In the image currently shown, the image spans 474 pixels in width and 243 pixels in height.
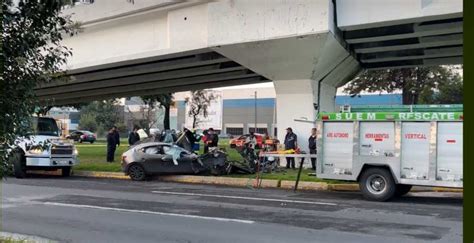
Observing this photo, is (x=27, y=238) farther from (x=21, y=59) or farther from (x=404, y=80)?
(x=404, y=80)

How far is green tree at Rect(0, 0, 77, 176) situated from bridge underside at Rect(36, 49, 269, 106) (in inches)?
591

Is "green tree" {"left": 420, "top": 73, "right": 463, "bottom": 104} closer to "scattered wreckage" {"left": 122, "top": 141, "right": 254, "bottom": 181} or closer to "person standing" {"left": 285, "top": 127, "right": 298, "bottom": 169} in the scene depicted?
"person standing" {"left": 285, "top": 127, "right": 298, "bottom": 169}

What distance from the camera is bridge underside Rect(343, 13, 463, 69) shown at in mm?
18312

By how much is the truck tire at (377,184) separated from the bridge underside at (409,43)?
6641mm

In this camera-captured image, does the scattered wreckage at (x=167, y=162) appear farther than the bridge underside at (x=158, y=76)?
No

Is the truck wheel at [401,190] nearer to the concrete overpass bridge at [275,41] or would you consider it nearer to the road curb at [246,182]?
the road curb at [246,182]

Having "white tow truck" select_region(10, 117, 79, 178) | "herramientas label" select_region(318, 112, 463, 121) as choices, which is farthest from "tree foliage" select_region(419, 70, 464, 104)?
"white tow truck" select_region(10, 117, 79, 178)

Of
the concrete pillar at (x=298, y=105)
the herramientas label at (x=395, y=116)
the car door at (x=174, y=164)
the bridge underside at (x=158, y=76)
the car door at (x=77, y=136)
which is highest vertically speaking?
the bridge underside at (x=158, y=76)

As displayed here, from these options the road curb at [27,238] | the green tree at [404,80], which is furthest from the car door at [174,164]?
the green tree at [404,80]

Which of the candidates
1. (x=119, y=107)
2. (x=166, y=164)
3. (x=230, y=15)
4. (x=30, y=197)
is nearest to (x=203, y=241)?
(x=30, y=197)

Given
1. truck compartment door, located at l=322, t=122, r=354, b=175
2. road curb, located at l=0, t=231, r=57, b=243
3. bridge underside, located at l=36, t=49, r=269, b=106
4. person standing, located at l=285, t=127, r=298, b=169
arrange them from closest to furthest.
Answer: road curb, located at l=0, t=231, r=57, b=243
truck compartment door, located at l=322, t=122, r=354, b=175
person standing, located at l=285, t=127, r=298, b=169
bridge underside, located at l=36, t=49, r=269, b=106

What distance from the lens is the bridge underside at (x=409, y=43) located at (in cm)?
1831

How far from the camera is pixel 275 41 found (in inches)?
734

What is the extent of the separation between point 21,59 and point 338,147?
Answer: 969 centimetres
